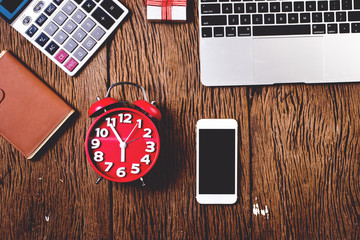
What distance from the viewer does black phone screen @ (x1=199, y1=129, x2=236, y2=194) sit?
→ 0.65m

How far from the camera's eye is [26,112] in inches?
25.0

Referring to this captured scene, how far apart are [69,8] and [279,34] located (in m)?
0.47

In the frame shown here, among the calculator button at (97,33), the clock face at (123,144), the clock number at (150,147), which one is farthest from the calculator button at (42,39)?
the clock number at (150,147)

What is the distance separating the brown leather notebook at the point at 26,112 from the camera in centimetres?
63

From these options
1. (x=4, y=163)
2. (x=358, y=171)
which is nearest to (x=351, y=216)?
(x=358, y=171)

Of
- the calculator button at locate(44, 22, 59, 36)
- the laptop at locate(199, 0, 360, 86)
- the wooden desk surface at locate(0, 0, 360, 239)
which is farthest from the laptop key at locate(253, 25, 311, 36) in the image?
the calculator button at locate(44, 22, 59, 36)

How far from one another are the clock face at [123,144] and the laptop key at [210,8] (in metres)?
0.27

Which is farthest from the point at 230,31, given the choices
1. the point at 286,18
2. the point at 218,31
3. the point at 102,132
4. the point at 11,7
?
the point at 11,7

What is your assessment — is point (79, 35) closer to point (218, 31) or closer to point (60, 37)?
point (60, 37)

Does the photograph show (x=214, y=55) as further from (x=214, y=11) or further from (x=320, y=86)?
(x=320, y=86)

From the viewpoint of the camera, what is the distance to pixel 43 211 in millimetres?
655

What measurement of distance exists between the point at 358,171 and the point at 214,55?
1.40ft

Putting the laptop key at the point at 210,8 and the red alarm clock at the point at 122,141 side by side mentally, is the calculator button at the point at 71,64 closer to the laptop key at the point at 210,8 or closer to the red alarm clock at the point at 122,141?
the red alarm clock at the point at 122,141

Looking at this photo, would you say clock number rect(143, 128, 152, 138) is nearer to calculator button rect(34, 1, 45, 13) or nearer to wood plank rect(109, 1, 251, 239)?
wood plank rect(109, 1, 251, 239)
